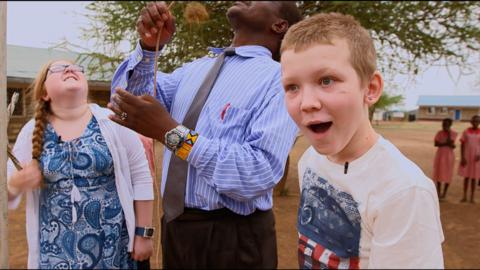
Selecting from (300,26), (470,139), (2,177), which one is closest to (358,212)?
(300,26)

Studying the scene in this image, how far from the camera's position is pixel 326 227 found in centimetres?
69

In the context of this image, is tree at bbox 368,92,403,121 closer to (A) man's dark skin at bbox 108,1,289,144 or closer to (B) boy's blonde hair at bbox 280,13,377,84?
(B) boy's blonde hair at bbox 280,13,377,84

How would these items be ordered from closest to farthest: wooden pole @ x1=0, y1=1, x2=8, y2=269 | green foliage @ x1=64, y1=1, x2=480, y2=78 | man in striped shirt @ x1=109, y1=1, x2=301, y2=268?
wooden pole @ x1=0, y1=1, x2=8, y2=269, man in striped shirt @ x1=109, y1=1, x2=301, y2=268, green foliage @ x1=64, y1=1, x2=480, y2=78

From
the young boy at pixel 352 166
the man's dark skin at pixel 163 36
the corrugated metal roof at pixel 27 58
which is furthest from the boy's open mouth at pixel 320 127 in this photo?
the corrugated metal roof at pixel 27 58

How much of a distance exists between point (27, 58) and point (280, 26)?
861 millimetres

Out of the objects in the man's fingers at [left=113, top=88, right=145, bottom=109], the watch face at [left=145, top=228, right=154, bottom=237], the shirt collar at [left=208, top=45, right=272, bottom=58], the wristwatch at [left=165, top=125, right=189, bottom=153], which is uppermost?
the shirt collar at [left=208, top=45, right=272, bottom=58]

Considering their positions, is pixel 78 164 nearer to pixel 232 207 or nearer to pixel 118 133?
pixel 118 133

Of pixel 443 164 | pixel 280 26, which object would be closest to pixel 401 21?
pixel 443 164

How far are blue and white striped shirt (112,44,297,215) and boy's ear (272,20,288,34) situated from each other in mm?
73

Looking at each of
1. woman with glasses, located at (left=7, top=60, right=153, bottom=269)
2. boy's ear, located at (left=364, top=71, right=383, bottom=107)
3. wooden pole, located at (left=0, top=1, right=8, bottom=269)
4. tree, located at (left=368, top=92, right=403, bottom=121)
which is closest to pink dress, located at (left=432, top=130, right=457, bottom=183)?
tree, located at (left=368, top=92, right=403, bottom=121)

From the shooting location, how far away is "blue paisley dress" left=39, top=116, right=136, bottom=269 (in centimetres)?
153

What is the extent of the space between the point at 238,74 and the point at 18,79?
0.75 meters

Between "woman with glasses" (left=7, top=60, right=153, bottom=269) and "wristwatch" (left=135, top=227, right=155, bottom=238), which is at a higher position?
"woman with glasses" (left=7, top=60, right=153, bottom=269)

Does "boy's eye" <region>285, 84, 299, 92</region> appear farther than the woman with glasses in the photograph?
No
